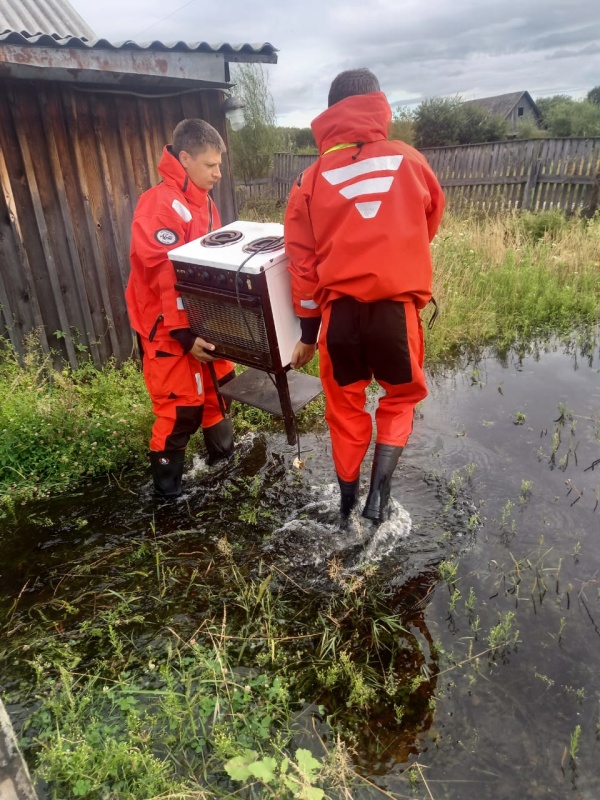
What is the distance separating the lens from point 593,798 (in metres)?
1.90

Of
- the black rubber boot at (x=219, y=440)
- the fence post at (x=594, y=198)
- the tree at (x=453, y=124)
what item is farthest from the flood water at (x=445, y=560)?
the tree at (x=453, y=124)

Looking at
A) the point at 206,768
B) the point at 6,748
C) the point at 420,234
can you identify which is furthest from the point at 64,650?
the point at 420,234

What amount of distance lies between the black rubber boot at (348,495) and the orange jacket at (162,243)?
1356mm

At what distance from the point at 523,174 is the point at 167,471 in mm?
11887

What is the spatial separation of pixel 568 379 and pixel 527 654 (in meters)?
3.48

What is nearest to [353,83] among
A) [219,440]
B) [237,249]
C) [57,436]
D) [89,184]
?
[237,249]

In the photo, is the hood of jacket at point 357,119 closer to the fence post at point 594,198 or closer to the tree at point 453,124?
the fence post at point 594,198

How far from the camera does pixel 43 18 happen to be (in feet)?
22.0

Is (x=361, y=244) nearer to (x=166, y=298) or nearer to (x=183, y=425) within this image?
(x=166, y=298)

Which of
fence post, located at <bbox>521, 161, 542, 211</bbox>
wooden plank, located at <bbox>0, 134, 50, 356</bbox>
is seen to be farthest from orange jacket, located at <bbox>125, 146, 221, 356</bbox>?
fence post, located at <bbox>521, 161, 542, 211</bbox>

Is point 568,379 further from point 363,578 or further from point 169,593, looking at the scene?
point 169,593

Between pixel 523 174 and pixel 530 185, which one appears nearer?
pixel 530 185

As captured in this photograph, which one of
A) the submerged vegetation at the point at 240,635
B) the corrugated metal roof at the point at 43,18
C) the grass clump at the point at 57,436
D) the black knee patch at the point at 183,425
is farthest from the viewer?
the corrugated metal roof at the point at 43,18

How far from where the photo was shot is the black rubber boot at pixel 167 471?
11.8 ft
